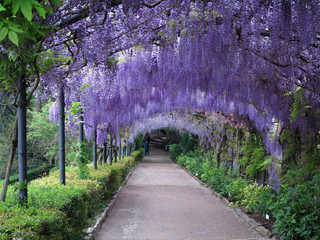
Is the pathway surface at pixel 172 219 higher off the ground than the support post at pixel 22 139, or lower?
lower

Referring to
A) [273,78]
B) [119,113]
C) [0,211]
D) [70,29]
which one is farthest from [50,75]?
[119,113]

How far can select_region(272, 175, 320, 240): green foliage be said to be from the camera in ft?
12.8

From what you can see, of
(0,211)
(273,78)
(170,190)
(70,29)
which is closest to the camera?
(0,211)

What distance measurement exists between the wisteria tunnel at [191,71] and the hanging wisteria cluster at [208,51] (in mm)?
18

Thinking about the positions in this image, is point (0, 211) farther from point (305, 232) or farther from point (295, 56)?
point (295, 56)

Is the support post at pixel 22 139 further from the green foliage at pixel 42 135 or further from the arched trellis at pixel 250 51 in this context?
the green foliage at pixel 42 135

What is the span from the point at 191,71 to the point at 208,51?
835 mm

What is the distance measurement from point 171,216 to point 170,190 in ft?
12.5

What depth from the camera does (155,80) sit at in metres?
6.38

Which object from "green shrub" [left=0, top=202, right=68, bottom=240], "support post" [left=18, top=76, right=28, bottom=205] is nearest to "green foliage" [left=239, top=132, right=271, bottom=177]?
"green shrub" [left=0, top=202, right=68, bottom=240]

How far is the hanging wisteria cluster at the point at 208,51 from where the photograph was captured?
3404mm

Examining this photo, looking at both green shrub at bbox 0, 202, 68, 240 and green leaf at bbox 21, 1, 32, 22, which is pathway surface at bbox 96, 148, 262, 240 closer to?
green shrub at bbox 0, 202, 68, 240

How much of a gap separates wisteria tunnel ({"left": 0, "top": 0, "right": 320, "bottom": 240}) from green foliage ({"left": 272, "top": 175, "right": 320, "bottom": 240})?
13 mm

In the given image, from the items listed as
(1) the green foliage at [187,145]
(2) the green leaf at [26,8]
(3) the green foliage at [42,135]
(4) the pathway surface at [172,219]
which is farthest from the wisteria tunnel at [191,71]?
(1) the green foliage at [187,145]
